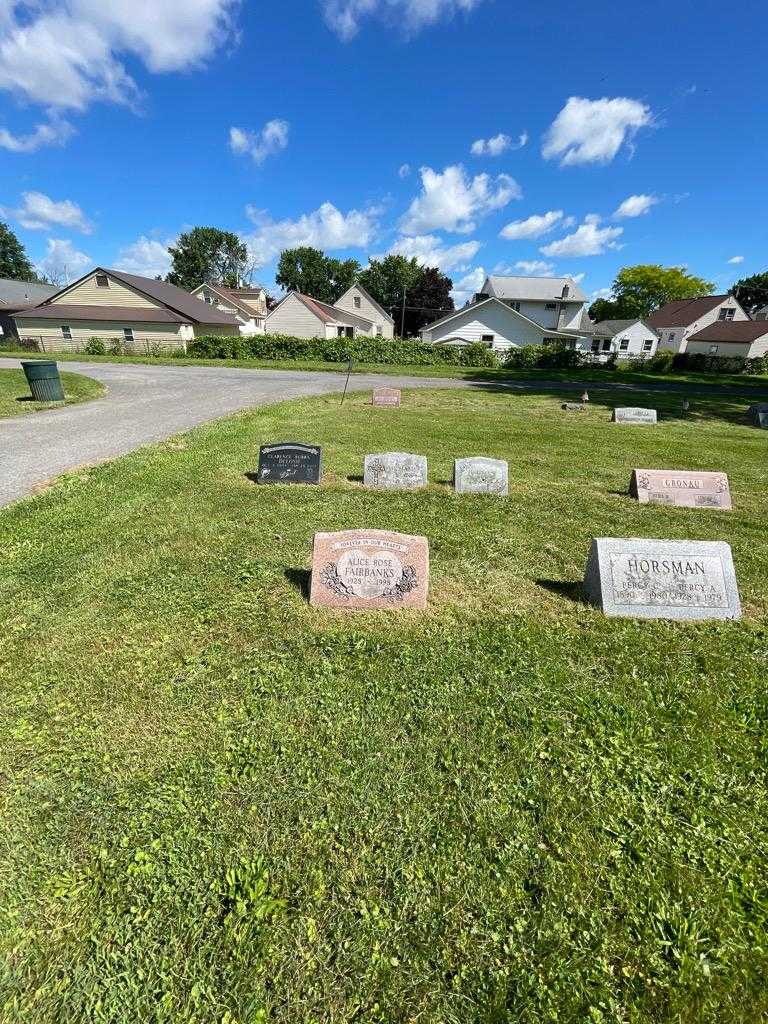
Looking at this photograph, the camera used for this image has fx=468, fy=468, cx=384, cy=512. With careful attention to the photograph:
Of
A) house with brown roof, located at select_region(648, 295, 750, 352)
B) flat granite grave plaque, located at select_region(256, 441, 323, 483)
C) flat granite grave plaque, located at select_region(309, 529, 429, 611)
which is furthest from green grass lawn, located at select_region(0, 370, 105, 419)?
house with brown roof, located at select_region(648, 295, 750, 352)

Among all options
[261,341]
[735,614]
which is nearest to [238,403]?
[735,614]

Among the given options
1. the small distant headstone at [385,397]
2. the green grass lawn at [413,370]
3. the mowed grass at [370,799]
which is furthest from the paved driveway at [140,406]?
the mowed grass at [370,799]

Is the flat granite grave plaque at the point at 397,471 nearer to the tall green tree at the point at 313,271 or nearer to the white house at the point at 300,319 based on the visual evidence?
the white house at the point at 300,319

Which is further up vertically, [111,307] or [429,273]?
[429,273]

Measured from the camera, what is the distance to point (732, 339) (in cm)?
4847

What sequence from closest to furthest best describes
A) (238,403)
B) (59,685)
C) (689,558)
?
(59,685)
(689,558)
(238,403)

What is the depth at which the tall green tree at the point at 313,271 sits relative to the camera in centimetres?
8144

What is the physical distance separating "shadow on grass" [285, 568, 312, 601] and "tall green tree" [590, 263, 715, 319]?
8173 centimetres

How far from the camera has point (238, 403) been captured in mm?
15344

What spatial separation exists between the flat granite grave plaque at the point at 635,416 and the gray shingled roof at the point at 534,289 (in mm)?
39110

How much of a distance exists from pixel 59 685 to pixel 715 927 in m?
3.92

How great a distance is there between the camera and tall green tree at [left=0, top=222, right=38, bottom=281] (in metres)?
82.9

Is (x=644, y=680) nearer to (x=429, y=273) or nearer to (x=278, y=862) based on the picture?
(x=278, y=862)

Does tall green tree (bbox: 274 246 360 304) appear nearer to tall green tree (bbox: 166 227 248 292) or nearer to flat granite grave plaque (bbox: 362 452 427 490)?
tall green tree (bbox: 166 227 248 292)
